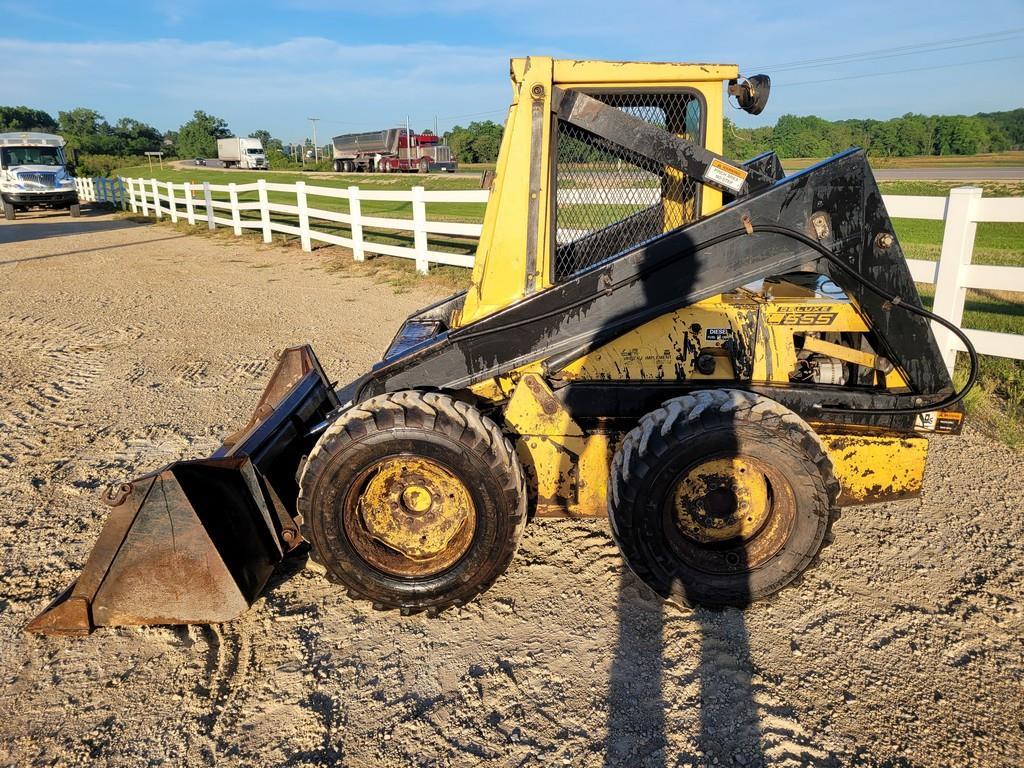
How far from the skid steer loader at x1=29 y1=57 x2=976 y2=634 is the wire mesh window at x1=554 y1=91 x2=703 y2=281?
0.04 feet

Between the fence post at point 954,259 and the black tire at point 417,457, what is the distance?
4393 mm

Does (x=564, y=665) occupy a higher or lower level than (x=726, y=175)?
lower

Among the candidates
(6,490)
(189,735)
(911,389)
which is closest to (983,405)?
(911,389)

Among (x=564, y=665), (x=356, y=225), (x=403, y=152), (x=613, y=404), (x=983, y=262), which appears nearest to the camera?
(x=564, y=665)

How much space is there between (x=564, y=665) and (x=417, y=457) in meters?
1.11

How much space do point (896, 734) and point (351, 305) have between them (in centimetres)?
922

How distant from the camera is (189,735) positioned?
2686 mm

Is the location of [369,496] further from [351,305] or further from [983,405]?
[351,305]

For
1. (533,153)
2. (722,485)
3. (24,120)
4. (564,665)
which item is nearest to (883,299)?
(722,485)

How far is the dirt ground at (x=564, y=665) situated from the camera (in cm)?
259

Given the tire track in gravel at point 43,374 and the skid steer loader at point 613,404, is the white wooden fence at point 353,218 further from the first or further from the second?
the tire track in gravel at point 43,374

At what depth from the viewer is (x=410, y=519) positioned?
11.0ft

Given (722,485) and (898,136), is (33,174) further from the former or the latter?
(898,136)

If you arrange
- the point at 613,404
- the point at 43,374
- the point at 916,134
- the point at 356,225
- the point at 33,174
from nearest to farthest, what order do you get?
the point at 613,404 < the point at 43,374 < the point at 356,225 < the point at 33,174 < the point at 916,134
